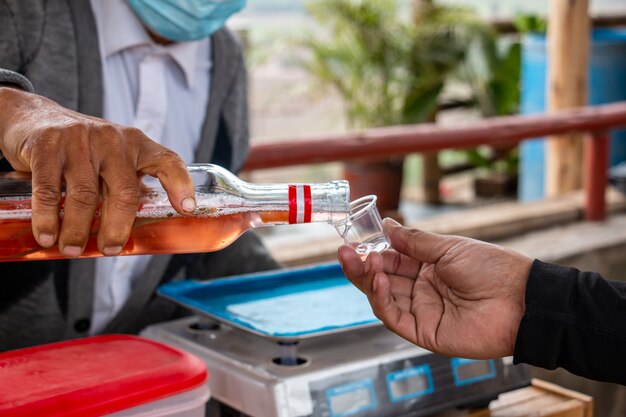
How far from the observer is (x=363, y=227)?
3.87ft

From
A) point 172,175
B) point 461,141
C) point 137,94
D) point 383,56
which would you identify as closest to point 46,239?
point 172,175

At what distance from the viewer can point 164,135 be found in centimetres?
175

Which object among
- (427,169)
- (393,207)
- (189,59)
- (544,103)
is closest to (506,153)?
(427,169)

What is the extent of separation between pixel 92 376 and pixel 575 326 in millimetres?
609

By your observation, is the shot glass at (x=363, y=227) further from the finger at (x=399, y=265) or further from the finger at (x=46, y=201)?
the finger at (x=46, y=201)

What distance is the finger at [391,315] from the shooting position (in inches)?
51.9

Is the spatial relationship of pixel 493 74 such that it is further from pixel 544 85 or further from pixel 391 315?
pixel 391 315

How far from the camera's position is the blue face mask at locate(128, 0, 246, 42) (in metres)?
1.60

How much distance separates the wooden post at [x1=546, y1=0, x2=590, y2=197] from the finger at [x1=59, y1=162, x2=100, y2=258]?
4.33 metres

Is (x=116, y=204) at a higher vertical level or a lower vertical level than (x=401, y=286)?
higher

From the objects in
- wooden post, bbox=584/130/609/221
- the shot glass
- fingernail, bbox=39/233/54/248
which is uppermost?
fingernail, bbox=39/233/54/248

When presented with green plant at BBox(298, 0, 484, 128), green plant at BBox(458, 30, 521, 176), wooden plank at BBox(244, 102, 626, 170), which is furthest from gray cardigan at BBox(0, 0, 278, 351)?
green plant at BBox(458, 30, 521, 176)

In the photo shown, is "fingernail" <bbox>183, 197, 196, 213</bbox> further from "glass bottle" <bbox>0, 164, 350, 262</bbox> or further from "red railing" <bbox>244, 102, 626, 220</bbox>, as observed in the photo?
"red railing" <bbox>244, 102, 626, 220</bbox>

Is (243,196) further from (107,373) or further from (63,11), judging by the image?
(63,11)
